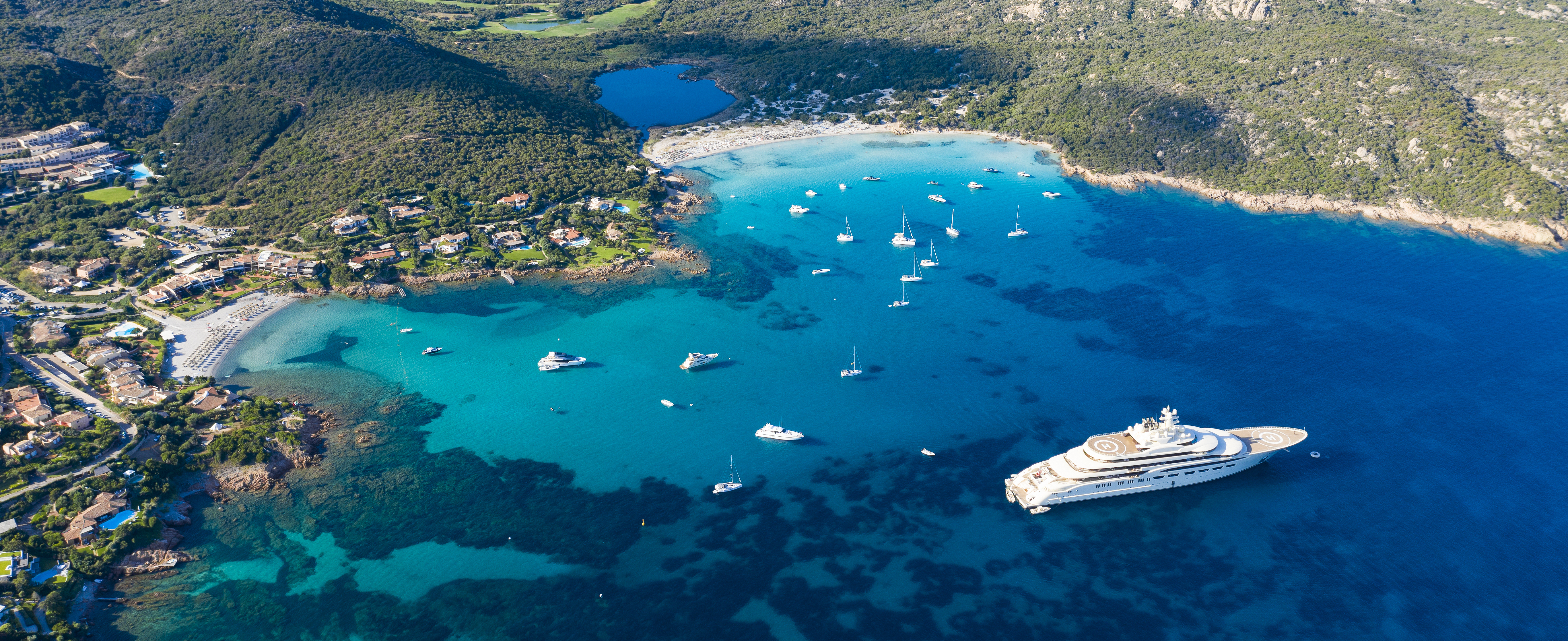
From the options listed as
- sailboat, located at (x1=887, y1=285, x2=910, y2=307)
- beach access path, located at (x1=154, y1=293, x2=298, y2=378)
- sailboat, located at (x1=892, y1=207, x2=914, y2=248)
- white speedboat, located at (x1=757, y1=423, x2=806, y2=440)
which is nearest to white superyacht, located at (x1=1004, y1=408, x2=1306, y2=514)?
white speedboat, located at (x1=757, y1=423, x2=806, y2=440)

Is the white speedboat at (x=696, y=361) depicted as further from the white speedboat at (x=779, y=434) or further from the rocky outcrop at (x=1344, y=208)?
the rocky outcrop at (x=1344, y=208)

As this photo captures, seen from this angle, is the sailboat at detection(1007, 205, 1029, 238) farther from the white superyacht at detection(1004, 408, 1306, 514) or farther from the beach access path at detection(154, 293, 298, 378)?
the beach access path at detection(154, 293, 298, 378)

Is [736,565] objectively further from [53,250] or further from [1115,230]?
[53,250]

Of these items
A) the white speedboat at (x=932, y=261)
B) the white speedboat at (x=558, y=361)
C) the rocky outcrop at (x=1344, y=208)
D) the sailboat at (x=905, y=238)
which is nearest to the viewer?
the white speedboat at (x=558, y=361)

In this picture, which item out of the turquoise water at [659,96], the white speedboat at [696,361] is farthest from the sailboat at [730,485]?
the turquoise water at [659,96]

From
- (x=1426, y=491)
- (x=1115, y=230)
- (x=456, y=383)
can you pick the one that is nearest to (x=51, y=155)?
(x=456, y=383)

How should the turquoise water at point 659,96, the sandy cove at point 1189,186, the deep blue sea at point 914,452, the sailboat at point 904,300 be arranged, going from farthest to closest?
the turquoise water at point 659,96 → the sandy cove at point 1189,186 → the sailboat at point 904,300 → the deep blue sea at point 914,452

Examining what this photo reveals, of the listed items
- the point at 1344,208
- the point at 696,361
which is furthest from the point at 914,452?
the point at 1344,208
